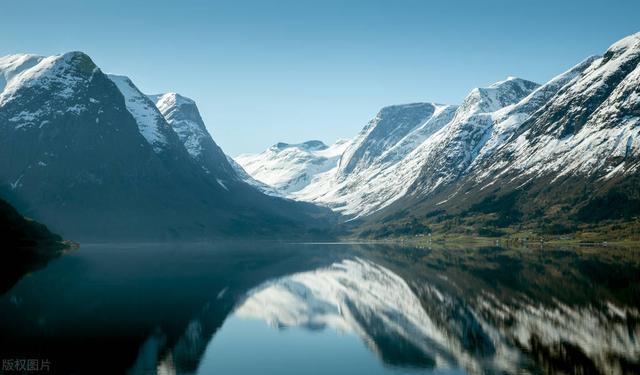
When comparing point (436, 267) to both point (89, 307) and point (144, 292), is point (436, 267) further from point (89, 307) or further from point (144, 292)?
point (89, 307)

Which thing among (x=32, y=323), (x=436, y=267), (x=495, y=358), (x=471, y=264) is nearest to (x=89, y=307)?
(x=32, y=323)

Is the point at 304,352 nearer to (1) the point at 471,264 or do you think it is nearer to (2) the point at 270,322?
(2) the point at 270,322

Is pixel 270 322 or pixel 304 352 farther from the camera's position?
pixel 270 322

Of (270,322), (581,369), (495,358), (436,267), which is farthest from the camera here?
(436,267)

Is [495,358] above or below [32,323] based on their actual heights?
below

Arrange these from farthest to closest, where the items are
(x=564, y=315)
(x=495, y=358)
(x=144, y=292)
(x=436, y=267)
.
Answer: (x=436, y=267), (x=144, y=292), (x=564, y=315), (x=495, y=358)

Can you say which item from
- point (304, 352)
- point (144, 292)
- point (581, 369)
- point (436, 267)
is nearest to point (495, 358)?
point (581, 369)
